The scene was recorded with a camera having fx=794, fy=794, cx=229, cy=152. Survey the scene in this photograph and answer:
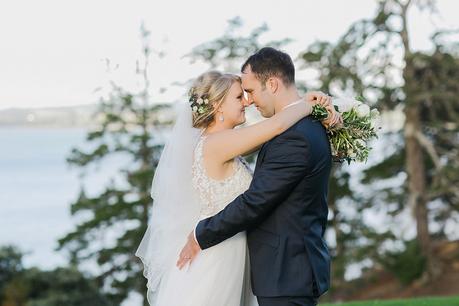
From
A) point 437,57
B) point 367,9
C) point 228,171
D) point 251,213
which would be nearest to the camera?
point 251,213

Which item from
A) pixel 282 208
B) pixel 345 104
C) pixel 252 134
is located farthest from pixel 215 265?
pixel 345 104

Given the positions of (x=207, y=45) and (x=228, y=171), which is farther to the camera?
(x=207, y=45)

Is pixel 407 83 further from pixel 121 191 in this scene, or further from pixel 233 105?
pixel 233 105

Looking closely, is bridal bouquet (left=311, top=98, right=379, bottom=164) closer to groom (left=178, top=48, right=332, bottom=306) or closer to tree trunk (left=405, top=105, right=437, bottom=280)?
groom (left=178, top=48, right=332, bottom=306)

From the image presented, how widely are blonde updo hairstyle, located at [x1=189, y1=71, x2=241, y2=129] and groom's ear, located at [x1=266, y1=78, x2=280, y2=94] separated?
337 mm

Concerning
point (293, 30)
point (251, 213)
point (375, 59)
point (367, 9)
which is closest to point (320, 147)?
point (251, 213)

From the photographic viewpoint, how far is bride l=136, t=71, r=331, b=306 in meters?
4.32

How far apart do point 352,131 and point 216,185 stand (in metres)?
0.82

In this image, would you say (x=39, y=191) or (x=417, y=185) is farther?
(x=39, y=191)

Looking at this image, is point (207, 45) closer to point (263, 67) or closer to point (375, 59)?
point (375, 59)

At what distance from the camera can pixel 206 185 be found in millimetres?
4465

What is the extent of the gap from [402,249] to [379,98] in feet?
13.7

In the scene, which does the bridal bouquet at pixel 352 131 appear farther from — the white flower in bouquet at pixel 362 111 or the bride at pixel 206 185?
the bride at pixel 206 185

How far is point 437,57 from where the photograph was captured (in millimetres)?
18672
